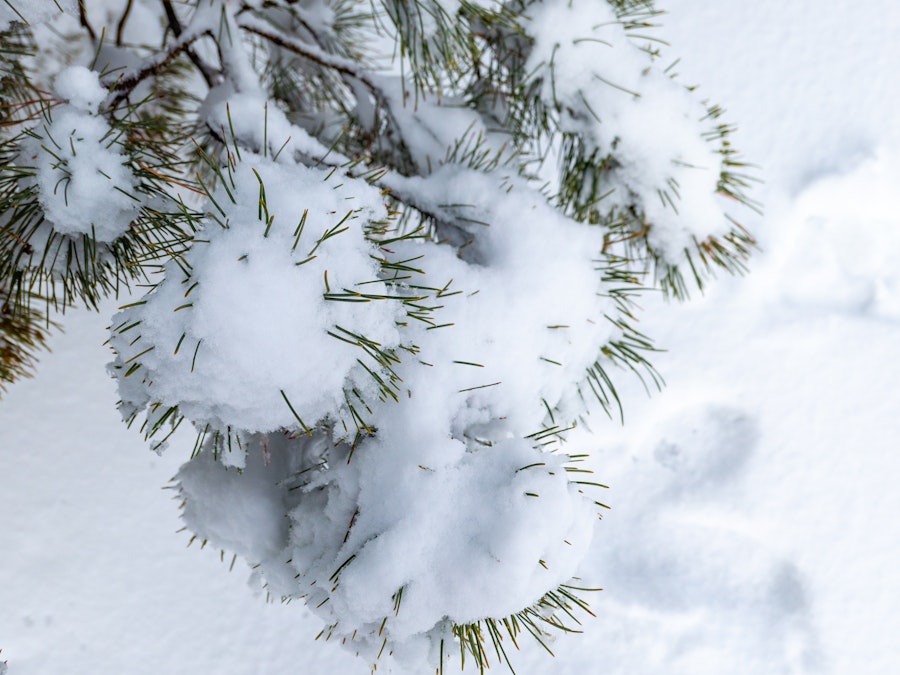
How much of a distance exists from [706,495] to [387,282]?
32.2 inches

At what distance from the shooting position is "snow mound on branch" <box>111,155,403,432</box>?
37cm

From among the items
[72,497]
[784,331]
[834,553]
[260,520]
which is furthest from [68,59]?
[834,553]

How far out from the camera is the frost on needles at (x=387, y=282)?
39 cm

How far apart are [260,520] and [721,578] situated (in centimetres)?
78

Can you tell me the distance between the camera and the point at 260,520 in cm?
51

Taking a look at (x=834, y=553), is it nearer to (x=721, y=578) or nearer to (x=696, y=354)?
(x=721, y=578)

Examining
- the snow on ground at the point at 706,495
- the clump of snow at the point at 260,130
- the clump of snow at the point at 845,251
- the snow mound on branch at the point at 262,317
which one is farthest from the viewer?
the clump of snow at the point at 845,251

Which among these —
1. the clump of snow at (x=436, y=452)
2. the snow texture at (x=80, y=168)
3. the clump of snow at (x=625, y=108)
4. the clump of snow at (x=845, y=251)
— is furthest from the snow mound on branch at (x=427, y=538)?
the clump of snow at (x=845, y=251)

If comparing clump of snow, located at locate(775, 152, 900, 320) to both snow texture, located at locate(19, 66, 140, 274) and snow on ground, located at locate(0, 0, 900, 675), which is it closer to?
snow on ground, located at locate(0, 0, 900, 675)

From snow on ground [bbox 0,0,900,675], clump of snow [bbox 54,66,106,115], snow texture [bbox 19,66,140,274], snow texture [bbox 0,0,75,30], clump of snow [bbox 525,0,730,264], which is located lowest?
snow on ground [bbox 0,0,900,675]

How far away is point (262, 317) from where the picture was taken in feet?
1.21

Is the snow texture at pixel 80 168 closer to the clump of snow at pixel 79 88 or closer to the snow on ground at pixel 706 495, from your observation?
the clump of snow at pixel 79 88

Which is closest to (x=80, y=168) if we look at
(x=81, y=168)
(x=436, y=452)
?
(x=81, y=168)

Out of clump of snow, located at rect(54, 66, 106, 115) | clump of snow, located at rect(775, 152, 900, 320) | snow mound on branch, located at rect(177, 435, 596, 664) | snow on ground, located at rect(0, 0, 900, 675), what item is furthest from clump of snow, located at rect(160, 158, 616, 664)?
clump of snow, located at rect(775, 152, 900, 320)
